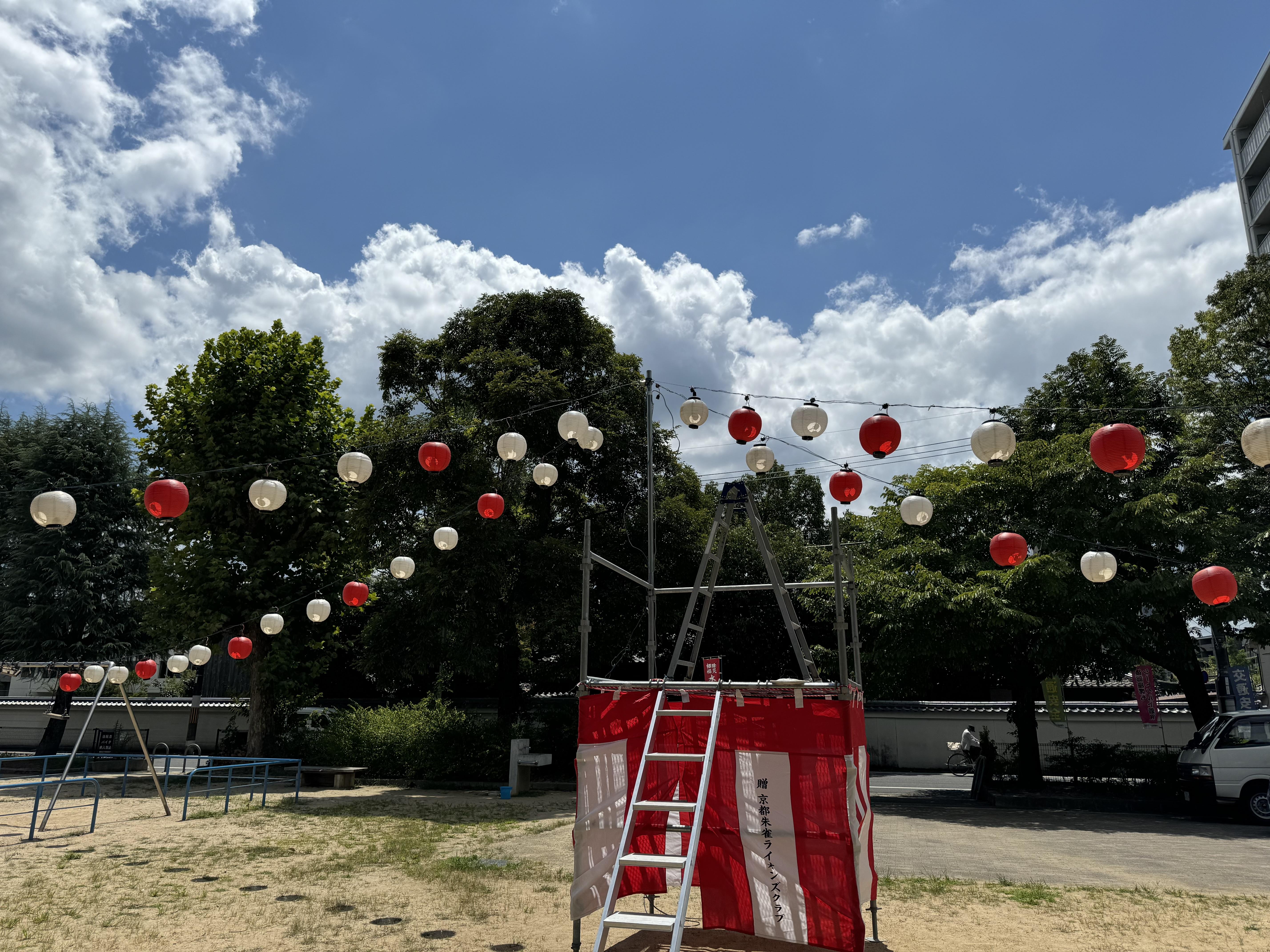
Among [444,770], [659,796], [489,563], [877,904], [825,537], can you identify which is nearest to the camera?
[659,796]

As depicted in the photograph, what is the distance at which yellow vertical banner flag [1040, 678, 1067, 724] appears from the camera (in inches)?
741

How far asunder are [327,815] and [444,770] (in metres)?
6.16

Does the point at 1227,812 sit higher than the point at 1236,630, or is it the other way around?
the point at 1236,630

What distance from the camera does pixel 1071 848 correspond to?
36.6ft

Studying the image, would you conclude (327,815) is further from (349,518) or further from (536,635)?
(349,518)

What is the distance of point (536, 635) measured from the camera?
20.4m

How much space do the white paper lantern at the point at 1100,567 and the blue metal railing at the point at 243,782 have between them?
14.0 m

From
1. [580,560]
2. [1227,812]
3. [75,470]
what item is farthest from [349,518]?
[1227,812]

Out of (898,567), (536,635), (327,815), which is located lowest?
(327,815)

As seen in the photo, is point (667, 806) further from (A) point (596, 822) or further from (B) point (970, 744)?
(B) point (970, 744)

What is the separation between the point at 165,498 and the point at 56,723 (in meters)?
23.3

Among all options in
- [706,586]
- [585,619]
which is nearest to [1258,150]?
[706,586]

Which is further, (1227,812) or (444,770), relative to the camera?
(444,770)

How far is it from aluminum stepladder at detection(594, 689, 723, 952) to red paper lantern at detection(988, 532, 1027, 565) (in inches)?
220
